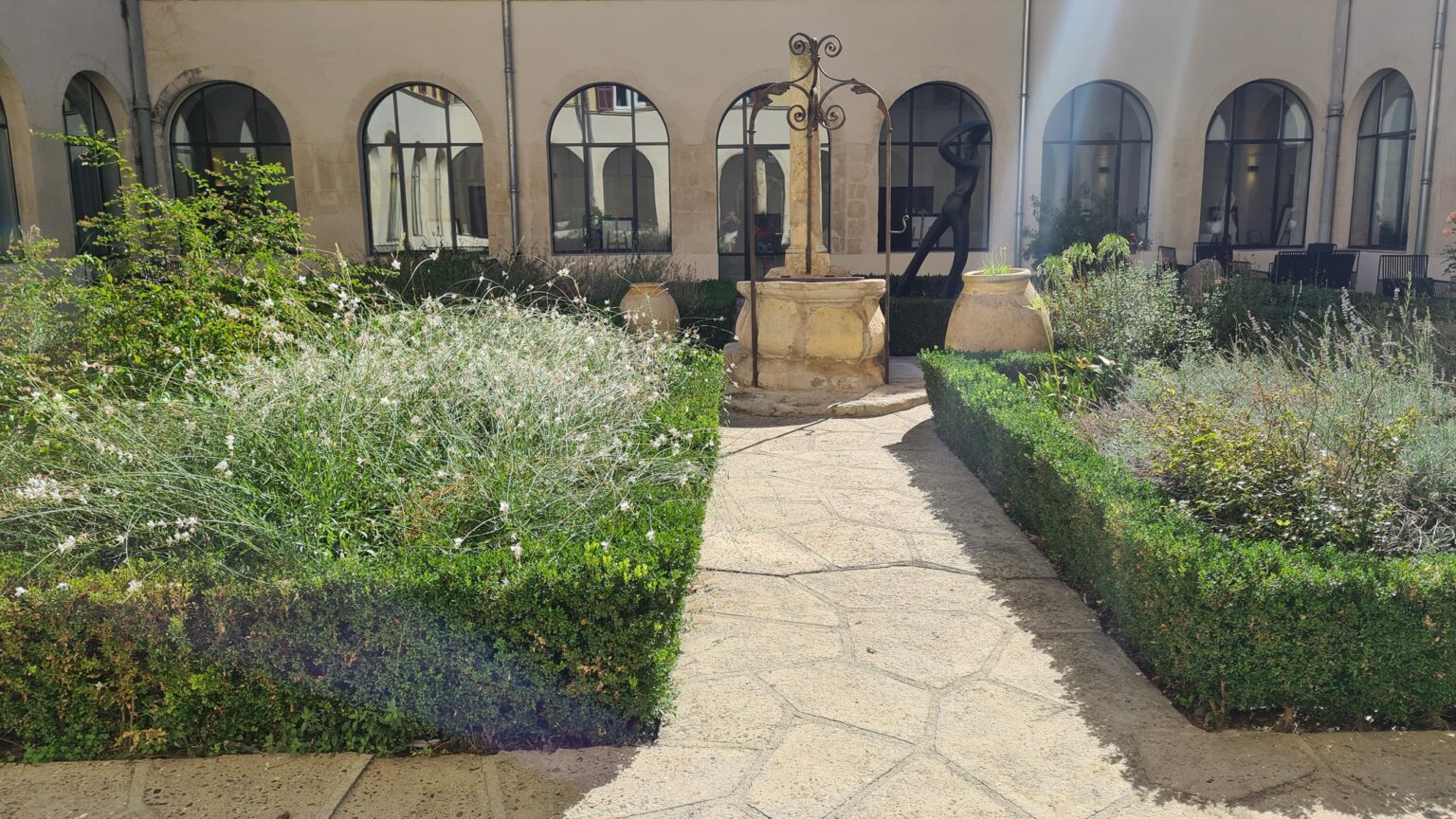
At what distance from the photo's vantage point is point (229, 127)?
1526cm

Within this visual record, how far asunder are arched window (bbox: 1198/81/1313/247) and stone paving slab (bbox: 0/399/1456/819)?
13.7 m

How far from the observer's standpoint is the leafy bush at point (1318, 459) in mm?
3602

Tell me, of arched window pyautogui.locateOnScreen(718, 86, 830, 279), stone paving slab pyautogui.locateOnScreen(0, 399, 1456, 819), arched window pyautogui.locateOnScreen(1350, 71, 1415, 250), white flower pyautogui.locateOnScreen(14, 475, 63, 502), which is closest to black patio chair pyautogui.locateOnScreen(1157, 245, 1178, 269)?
Result: arched window pyautogui.locateOnScreen(1350, 71, 1415, 250)

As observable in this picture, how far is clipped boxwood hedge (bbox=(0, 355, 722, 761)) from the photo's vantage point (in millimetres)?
2980

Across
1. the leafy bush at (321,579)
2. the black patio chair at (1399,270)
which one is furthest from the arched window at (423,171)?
the leafy bush at (321,579)

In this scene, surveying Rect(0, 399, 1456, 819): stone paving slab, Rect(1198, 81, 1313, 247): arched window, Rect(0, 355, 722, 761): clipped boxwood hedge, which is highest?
Rect(1198, 81, 1313, 247): arched window

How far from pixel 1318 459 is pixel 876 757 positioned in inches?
79.6

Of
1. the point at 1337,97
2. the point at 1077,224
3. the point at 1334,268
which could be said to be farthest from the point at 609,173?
the point at 1337,97

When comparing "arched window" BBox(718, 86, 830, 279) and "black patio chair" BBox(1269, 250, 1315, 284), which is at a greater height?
"arched window" BBox(718, 86, 830, 279)

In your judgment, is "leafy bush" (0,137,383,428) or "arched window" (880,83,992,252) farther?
"arched window" (880,83,992,252)

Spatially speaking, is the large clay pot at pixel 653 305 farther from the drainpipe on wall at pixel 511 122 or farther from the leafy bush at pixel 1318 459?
the leafy bush at pixel 1318 459

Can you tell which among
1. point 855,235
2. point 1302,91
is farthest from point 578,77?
point 1302,91

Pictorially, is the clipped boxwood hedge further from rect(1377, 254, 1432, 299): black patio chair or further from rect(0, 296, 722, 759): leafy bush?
rect(1377, 254, 1432, 299): black patio chair

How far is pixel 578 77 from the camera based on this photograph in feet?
48.6
